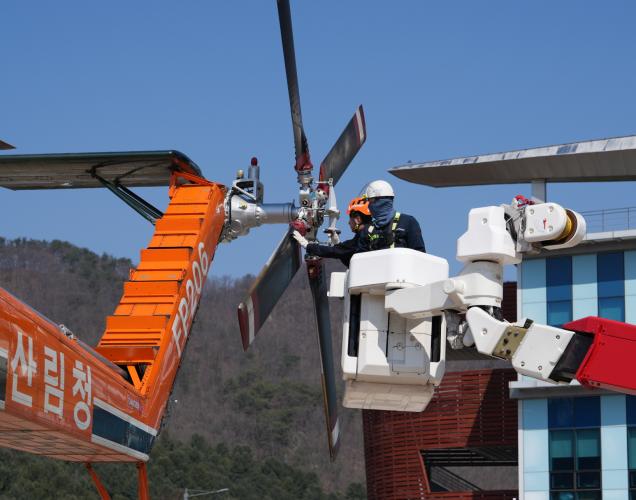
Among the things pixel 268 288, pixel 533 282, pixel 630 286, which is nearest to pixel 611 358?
pixel 268 288

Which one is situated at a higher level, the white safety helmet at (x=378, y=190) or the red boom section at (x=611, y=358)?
the white safety helmet at (x=378, y=190)

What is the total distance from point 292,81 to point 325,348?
5.39 metres

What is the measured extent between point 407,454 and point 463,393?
4203 mm

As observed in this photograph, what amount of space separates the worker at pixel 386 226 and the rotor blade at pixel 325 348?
896 cm

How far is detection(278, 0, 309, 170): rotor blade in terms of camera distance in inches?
902

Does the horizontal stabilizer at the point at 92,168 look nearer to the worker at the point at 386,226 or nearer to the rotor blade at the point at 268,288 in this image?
the rotor blade at the point at 268,288

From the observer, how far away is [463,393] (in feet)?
207

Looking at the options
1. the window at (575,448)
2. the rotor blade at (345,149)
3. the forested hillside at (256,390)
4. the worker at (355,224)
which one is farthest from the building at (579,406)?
the forested hillside at (256,390)

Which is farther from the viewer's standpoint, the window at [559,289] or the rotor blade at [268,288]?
the window at [559,289]

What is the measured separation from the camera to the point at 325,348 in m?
25.5

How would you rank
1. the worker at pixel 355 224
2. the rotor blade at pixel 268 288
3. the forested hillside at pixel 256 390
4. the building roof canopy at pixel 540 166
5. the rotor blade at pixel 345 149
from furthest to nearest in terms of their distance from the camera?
the forested hillside at pixel 256 390, the building roof canopy at pixel 540 166, the rotor blade at pixel 345 149, the rotor blade at pixel 268 288, the worker at pixel 355 224

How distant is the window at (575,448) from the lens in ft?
196

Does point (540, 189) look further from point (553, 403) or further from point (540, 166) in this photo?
point (553, 403)

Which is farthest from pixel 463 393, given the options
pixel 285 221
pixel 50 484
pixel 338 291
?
pixel 338 291
